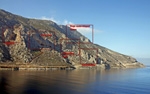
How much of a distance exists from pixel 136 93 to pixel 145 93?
20.2 feet

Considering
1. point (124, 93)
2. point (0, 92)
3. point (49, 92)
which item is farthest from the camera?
point (124, 93)

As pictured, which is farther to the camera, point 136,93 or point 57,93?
point 136,93

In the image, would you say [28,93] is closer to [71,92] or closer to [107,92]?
[71,92]

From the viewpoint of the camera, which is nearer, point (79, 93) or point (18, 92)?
point (18, 92)

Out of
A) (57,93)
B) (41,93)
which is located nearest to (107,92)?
(57,93)

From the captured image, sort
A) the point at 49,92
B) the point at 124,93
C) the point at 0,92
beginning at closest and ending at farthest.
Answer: the point at 0,92, the point at 49,92, the point at 124,93

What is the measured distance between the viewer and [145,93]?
407 ft

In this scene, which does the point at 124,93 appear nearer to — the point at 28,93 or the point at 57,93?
the point at 57,93

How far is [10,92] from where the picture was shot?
104 metres

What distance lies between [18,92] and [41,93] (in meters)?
11.1

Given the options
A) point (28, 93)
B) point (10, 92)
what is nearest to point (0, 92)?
point (10, 92)

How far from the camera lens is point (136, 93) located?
122 metres

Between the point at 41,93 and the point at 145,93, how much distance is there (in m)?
59.9

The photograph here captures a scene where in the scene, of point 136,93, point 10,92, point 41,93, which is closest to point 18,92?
point 10,92
